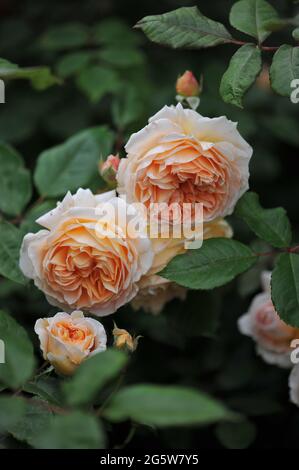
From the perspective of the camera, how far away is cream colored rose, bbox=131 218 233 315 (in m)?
1.16

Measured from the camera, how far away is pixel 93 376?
28.7 inches

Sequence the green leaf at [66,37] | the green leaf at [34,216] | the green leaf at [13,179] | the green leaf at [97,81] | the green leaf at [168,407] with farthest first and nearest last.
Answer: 1. the green leaf at [66,37]
2. the green leaf at [97,81]
3. the green leaf at [13,179]
4. the green leaf at [34,216]
5. the green leaf at [168,407]

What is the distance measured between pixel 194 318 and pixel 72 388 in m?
0.64

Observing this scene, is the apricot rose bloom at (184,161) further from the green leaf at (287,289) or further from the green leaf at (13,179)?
the green leaf at (13,179)

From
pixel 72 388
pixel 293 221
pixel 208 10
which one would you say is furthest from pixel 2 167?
pixel 208 10

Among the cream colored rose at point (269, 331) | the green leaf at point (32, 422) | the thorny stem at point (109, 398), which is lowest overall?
the cream colored rose at point (269, 331)

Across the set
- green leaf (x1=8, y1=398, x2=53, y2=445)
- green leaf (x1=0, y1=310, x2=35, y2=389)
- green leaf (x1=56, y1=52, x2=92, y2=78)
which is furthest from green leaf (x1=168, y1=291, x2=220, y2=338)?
green leaf (x1=56, y1=52, x2=92, y2=78)

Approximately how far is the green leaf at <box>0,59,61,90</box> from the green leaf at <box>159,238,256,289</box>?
0.42 metres

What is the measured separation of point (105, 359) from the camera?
29.1 inches

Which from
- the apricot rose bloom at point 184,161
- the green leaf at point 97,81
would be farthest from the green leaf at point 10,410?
the green leaf at point 97,81

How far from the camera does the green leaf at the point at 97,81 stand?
192 cm

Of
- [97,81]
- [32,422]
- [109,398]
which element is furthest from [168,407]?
[97,81]

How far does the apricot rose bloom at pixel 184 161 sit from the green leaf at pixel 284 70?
3.9 inches
